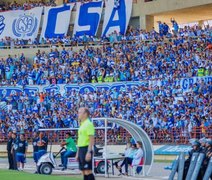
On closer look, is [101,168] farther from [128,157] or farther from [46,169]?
[46,169]

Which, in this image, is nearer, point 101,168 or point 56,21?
point 101,168

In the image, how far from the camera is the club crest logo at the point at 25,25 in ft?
175

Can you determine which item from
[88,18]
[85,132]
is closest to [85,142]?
[85,132]

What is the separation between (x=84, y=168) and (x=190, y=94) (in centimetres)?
2210

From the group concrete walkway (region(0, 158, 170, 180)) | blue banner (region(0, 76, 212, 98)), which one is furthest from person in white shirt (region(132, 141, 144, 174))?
blue banner (region(0, 76, 212, 98))

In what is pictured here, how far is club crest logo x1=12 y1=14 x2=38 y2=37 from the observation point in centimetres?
5338

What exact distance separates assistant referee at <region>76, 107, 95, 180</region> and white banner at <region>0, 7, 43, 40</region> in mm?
36511

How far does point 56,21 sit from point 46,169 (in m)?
27.2

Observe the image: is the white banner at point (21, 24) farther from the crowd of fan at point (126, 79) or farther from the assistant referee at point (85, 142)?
the assistant referee at point (85, 142)

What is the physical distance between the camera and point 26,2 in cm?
6006

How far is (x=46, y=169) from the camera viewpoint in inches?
1061

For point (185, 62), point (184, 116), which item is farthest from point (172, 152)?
point (185, 62)

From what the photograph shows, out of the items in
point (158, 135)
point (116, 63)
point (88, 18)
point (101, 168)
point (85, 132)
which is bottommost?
point (101, 168)

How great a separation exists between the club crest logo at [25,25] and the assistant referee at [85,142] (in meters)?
36.8
